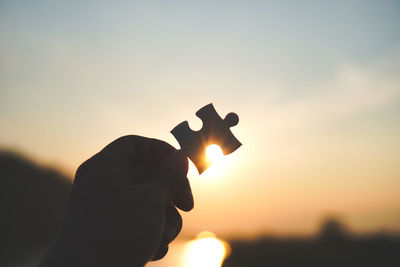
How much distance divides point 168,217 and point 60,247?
4.36 ft

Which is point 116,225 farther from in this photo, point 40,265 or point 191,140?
point 191,140

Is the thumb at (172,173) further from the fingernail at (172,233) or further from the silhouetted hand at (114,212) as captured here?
the fingernail at (172,233)

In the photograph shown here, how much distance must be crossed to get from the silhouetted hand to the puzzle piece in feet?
0.73

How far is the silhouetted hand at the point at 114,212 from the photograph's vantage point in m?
2.50

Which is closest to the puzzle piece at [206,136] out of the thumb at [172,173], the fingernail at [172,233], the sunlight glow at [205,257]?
the thumb at [172,173]

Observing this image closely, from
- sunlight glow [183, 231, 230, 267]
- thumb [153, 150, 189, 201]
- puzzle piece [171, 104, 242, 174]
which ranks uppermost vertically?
sunlight glow [183, 231, 230, 267]

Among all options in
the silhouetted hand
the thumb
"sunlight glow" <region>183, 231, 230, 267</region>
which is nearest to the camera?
the silhouetted hand

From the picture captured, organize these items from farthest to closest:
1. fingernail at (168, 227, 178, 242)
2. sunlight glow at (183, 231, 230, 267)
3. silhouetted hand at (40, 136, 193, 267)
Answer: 1. sunlight glow at (183, 231, 230, 267)
2. fingernail at (168, 227, 178, 242)
3. silhouetted hand at (40, 136, 193, 267)

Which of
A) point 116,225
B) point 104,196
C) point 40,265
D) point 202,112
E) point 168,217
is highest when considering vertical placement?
point 202,112

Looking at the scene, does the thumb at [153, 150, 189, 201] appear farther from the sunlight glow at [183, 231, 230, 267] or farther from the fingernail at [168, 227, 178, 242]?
the sunlight glow at [183, 231, 230, 267]

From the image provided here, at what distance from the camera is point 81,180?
2.78m

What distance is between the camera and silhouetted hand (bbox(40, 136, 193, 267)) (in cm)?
250

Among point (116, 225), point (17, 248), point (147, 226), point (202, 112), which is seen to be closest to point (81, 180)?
point (116, 225)

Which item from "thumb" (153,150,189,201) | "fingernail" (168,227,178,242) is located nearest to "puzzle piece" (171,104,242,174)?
"thumb" (153,150,189,201)
